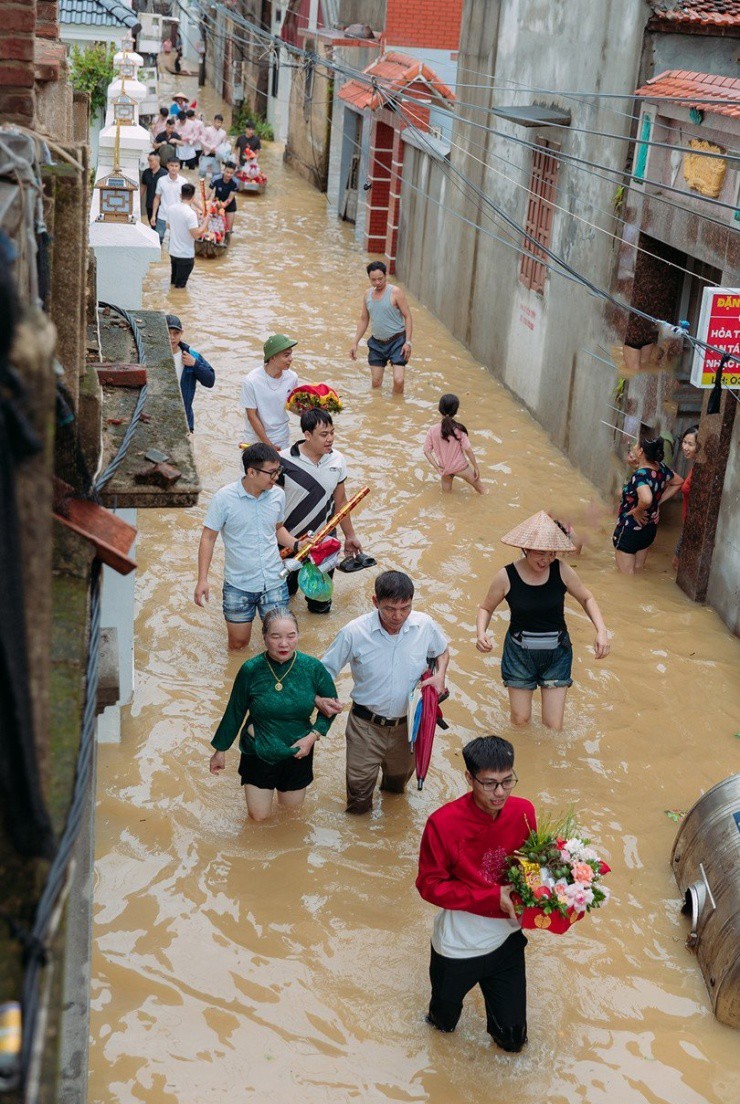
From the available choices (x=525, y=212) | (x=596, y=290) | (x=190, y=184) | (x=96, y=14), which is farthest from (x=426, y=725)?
(x=96, y=14)

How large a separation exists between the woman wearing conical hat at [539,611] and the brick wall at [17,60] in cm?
425

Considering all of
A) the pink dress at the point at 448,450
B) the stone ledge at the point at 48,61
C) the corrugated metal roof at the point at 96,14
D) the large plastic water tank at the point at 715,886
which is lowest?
the large plastic water tank at the point at 715,886

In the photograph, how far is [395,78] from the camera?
808 inches

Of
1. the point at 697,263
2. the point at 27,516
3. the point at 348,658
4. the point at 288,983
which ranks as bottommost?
the point at 288,983

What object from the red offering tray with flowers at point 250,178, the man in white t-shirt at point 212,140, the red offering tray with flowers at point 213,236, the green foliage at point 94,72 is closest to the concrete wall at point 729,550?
the red offering tray with flowers at point 213,236

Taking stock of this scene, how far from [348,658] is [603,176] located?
8.04 m

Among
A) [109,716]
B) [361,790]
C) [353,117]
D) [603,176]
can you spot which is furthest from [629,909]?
[353,117]

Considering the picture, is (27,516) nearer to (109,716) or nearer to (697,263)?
(109,716)

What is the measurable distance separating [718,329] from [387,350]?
7455mm

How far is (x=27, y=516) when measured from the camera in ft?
7.38

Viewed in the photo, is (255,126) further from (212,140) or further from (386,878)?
(386,878)

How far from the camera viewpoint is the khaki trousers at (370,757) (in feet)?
25.4

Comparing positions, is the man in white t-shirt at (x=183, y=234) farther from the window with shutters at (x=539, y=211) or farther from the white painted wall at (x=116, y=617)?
the white painted wall at (x=116, y=617)

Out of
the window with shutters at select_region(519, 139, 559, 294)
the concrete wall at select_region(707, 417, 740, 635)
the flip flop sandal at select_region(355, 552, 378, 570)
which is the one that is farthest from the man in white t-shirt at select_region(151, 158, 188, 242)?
the concrete wall at select_region(707, 417, 740, 635)
